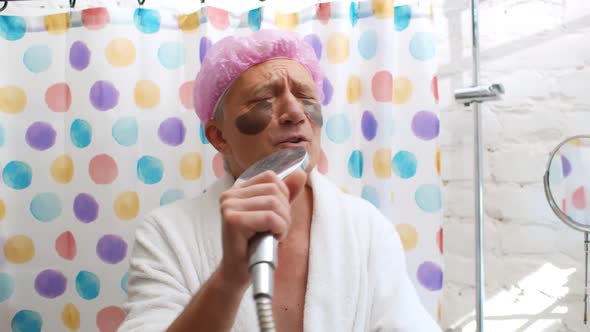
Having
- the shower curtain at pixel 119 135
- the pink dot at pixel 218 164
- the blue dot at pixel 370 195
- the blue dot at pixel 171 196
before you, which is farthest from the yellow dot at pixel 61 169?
the blue dot at pixel 370 195

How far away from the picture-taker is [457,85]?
1424mm

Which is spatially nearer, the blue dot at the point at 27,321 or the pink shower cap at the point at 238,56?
the pink shower cap at the point at 238,56

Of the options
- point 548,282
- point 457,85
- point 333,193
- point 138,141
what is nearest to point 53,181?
point 138,141

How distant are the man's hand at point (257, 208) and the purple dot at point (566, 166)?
0.85 m

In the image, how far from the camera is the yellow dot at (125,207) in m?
1.32

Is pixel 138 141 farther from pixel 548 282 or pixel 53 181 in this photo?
pixel 548 282

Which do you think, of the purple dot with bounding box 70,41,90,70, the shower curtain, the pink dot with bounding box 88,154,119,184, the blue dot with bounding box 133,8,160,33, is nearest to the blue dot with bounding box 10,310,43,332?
the shower curtain

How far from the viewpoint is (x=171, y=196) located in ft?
4.35

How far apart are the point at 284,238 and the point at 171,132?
52 cm

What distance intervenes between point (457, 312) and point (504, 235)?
22 centimetres

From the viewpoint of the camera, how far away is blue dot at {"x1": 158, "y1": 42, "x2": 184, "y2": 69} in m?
1.32

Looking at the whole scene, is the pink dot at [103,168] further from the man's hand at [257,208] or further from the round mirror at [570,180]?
the round mirror at [570,180]

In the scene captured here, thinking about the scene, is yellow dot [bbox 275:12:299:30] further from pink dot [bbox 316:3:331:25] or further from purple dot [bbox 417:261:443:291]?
purple dot [bbox 417:261:443:291]

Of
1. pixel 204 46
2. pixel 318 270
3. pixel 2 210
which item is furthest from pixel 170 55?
pixel 318 270
